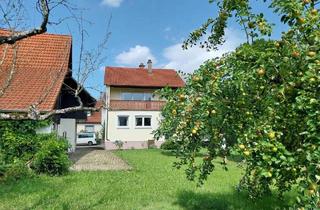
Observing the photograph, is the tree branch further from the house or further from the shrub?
the shrub

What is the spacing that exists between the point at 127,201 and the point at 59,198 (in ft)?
6.00

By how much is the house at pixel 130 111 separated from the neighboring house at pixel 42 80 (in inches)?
357

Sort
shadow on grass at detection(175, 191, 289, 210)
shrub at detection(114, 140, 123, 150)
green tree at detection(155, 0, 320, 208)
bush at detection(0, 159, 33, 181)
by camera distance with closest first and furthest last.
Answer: green tree at detection(155, 0, 320, 208) → shadow on grass at detection(175, 191, 289, 210) → bush at detection(0, 159, 33, 181) → shrub at detection(114, 140, 123, 150)

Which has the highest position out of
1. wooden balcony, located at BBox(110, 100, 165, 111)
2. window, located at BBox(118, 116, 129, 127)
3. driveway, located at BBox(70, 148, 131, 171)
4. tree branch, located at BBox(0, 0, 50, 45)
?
wooden balcony, located at BBox(110, 100, 165, 111)

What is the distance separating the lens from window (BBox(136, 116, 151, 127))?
122 feet

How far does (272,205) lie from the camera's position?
30.0 ft

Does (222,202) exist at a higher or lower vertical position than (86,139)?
lower

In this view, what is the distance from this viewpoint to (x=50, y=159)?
13.9 metres

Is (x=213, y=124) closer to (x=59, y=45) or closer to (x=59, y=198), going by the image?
(x=59, y=198)

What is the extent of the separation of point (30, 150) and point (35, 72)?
20.4 ft

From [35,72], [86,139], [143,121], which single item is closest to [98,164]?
[35,72]

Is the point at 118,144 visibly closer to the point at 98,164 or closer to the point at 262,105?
the point at 98,164

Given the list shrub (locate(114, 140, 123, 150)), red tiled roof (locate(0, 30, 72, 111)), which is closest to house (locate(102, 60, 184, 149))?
shrub (locate(114, 140, 123, 150))

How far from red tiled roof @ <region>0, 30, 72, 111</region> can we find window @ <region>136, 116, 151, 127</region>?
15.5 metres
